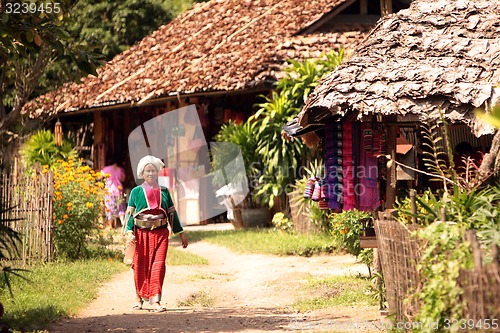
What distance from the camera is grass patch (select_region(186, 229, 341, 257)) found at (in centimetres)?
1490

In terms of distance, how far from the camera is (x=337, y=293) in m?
10.6

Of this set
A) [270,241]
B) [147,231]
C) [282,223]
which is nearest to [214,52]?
[282,223]

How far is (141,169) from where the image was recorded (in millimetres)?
10008

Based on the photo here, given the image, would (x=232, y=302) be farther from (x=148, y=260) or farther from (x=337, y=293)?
(x=148, y=260)

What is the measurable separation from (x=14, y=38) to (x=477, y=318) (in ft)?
16.7

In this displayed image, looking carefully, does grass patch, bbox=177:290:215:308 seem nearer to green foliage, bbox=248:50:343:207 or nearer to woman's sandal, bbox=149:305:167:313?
woman's sandal, bbox=149:305:167:313

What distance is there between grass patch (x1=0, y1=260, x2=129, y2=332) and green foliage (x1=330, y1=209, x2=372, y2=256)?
3.08m

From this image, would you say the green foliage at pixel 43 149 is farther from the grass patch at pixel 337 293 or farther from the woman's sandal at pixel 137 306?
the woman's sandal at pixel 137 306

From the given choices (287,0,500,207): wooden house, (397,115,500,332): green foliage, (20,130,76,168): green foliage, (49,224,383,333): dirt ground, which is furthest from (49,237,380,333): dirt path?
(20,130,76,168): green foliage

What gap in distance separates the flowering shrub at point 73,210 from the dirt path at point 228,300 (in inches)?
44.2

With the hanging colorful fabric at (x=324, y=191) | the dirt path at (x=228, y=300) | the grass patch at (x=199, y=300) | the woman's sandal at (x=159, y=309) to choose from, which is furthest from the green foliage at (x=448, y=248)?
the hanging colorful fabric at (x=324, y=191)

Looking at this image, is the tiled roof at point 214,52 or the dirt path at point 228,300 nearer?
the dirt path at point 228,300

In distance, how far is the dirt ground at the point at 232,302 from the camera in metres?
8.52

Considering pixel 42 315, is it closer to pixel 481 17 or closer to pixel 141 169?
pixel 141 169
